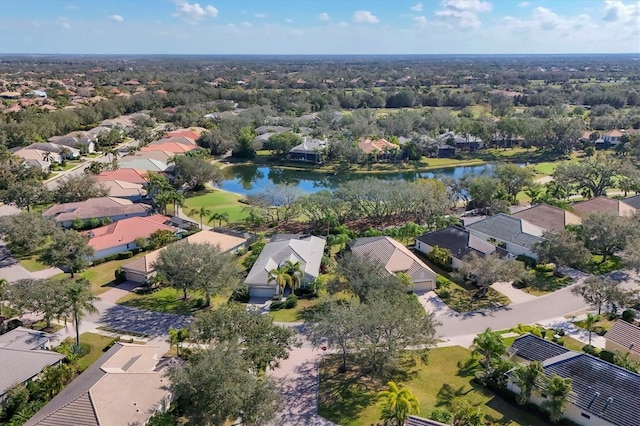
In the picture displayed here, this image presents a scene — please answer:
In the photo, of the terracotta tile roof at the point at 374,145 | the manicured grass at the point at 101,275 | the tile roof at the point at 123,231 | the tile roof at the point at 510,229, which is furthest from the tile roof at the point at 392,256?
the terracotta tile roof at the point at 374,145

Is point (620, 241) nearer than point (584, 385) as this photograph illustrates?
No

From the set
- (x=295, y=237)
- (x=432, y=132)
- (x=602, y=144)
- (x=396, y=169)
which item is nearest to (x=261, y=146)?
(x=396, y=169)

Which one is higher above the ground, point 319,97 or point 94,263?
point 319,97

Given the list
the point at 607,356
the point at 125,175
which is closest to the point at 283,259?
the point at 607,356

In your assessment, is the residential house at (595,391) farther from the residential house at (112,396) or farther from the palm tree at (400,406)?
the residential house at (112,396)

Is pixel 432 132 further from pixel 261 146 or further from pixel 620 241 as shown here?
pixel 620 241

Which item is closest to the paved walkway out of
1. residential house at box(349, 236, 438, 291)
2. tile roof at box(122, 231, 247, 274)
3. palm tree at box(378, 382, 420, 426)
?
residential house at box(349, 236, 438, 291)
